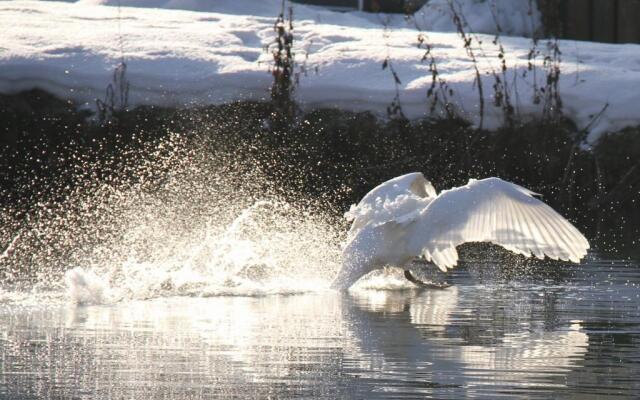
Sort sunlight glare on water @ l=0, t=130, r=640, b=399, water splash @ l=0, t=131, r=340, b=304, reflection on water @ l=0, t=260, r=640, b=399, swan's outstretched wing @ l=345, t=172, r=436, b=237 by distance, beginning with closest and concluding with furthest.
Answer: reflection on water @ l=0, t=260, r=640, b=399
sunlight glare on water @ l=0, t=130, r=640, b=399
water splash @ l=0, t=131, r=340, b=304
swan's outstretched wing @ l=345, t=172, r=436, b=237

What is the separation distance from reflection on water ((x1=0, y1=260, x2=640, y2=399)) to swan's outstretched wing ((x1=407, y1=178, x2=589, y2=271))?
356 mm

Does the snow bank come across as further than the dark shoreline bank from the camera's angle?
Yes

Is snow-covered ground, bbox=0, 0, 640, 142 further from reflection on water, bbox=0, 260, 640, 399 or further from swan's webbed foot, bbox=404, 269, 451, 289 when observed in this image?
reflection on water, bbox=0, 260, 640, 399

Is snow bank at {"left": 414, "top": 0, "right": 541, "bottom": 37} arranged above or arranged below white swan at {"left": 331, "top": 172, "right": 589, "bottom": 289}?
above

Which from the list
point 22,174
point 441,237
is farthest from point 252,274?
point 22,174

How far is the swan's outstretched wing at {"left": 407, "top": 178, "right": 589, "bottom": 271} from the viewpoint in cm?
865

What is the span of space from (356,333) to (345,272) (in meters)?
1.91

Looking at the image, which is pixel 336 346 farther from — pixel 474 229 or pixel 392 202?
pixel 392 202

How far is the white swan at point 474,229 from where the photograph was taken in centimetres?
863

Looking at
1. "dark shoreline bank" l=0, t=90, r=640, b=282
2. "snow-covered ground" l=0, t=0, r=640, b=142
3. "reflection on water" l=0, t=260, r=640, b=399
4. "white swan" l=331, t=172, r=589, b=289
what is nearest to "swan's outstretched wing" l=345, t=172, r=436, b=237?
"white swan" l=331, t=172, r=589, b=289

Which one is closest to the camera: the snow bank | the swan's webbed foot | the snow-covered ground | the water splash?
the water splash

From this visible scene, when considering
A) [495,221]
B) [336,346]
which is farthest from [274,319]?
[495,221]

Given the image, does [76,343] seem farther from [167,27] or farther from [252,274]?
[167,27]

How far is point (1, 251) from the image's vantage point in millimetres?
10789
